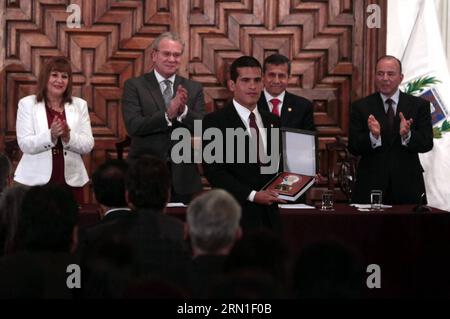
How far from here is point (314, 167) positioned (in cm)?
522

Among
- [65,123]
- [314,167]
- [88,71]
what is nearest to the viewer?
[314,167]

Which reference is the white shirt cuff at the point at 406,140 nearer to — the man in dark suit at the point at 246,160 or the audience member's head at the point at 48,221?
the man in dark suit at the point at 246,160

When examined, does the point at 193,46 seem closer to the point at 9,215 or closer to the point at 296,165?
the point at 296,165

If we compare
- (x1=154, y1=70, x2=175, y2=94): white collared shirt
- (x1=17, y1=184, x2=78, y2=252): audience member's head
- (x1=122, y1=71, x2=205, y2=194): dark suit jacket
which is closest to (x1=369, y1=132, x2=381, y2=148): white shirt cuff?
(x1=122, y1=71, x2=205, y2=194): dark suit jacket

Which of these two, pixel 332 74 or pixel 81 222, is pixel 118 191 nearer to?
pixel 81 222

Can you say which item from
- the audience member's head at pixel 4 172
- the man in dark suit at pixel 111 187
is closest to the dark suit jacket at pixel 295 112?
the audience member's head at pixel 4 172

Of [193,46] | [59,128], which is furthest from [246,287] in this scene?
[193,46]

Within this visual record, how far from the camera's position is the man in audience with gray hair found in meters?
2.97

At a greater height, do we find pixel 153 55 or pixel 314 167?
pixel 153 55

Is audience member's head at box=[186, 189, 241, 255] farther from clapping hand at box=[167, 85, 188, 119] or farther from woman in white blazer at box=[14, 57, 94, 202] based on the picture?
woman in white blazer at box=[14, 57, 94, 202]

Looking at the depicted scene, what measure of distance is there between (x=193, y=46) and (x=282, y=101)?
5.00 feet

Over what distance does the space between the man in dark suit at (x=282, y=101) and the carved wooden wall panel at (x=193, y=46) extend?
1203mm

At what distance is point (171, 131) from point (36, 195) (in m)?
2.72
